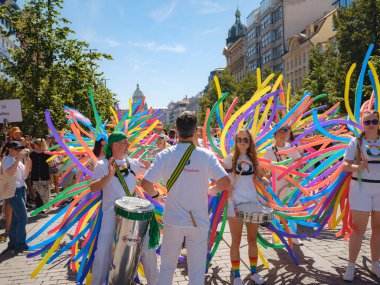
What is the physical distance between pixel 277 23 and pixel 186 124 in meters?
54.6

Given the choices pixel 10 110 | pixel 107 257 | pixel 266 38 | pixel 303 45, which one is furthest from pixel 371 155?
pixel 266 38

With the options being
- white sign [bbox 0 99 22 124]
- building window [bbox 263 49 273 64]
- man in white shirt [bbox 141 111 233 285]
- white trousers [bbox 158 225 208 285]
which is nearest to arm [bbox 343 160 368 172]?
man in white shirt [bbox 141 111 233 285]

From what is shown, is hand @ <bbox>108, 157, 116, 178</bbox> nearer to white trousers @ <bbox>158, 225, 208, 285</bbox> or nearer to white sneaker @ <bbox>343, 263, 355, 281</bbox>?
white trousers @ <bbox>158, 225, 208, 285</bbox>

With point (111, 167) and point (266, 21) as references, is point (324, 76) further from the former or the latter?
point (266, 21)

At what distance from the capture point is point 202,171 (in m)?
3.13

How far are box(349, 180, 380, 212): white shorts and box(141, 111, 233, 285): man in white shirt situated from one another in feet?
5.69

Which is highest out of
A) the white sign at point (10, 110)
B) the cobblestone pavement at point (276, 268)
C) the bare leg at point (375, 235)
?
the white sign at point (10, 110)

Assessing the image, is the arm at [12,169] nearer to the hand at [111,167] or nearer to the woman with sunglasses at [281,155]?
the hand at [111,167]

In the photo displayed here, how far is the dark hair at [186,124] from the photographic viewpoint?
10.3 feet

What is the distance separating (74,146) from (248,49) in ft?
209

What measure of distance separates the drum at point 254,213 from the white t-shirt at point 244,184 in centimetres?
18

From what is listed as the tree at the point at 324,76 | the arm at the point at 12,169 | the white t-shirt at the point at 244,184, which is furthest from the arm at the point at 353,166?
the tree at the point at 324,76

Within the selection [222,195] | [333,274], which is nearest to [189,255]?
[222,195]

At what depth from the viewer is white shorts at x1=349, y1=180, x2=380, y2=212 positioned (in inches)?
157
